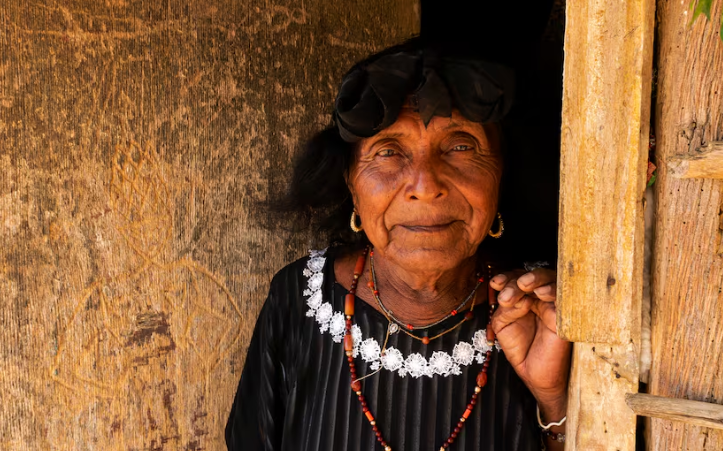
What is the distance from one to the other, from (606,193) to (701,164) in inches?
6.1

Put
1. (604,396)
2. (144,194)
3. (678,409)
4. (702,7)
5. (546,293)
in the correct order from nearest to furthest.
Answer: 1. (702,7)
2. (678,409)
3. (604,396)
4. (546,293)
5. (144,194)

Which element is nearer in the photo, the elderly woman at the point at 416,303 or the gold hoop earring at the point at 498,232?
the elderly woman at the point at 416,303

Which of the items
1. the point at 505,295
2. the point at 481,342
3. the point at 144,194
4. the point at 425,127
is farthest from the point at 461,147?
the point at 144,194

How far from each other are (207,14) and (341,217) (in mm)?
796

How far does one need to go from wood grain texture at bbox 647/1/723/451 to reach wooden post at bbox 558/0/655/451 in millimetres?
37

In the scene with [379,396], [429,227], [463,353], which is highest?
[429,227]

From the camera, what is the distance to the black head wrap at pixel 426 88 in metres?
1.49

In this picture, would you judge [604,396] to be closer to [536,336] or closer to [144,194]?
[536,336]

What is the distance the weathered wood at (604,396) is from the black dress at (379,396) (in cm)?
42

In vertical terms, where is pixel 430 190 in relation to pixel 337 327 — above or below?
above

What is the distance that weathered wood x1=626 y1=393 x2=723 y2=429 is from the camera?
39.4 inches

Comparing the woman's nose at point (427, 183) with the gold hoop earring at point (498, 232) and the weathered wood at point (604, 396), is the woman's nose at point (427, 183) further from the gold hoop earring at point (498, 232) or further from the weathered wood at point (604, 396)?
the weathered wood at point (604, 396)

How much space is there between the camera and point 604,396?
3.81ft

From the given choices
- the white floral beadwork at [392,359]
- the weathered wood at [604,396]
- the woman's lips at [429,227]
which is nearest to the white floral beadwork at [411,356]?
the white floral beadwork at [392,359]
